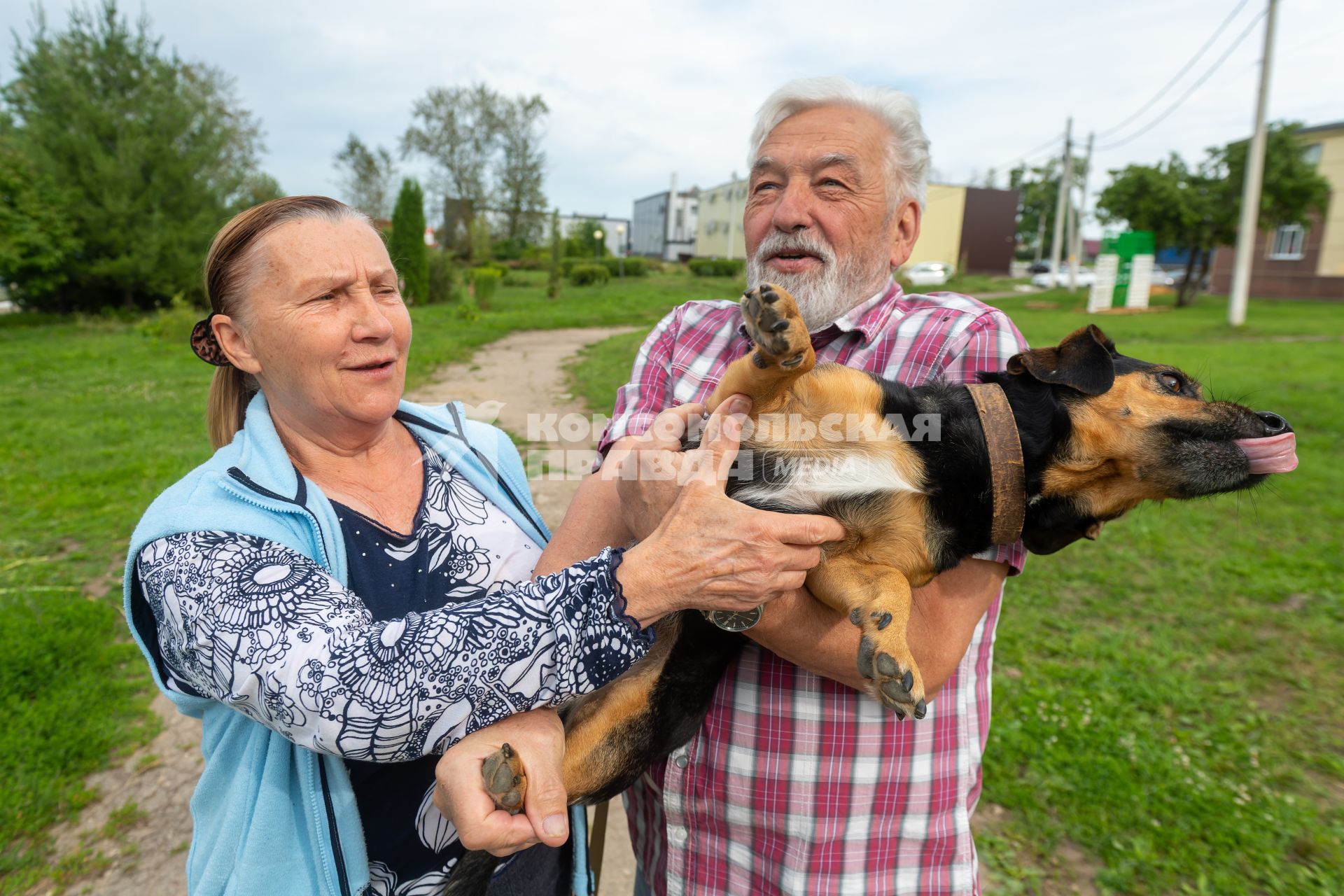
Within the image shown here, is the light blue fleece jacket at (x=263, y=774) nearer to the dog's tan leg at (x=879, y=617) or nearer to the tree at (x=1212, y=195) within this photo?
the dog's tan leg at (x=879, y=617)

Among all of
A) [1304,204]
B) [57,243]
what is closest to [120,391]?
[57,243]

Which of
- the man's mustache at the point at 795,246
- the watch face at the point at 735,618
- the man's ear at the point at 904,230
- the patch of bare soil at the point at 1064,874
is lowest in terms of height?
the patch of bare soil at the point at 1064,874

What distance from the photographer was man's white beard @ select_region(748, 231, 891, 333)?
78.9 inches

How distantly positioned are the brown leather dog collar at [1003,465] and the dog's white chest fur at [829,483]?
202 mm

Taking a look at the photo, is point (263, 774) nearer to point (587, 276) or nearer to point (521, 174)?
point (587, 276)

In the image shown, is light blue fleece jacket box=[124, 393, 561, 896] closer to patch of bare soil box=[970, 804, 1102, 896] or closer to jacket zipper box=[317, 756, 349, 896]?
jacket zipper box=[317, 756, 349, 896]

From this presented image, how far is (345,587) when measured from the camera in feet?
4.76

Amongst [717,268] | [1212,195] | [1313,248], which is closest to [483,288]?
[717,268]

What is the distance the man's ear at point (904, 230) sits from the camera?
2133 mm

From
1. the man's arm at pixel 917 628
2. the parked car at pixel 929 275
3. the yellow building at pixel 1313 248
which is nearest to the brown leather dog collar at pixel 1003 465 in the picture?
the man's arm at pixel 917 628

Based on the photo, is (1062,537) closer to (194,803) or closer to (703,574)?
(703,574)

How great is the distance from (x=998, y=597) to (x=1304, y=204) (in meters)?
34.6

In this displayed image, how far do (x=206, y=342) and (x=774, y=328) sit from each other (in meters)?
1.37

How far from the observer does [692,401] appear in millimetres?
2072
